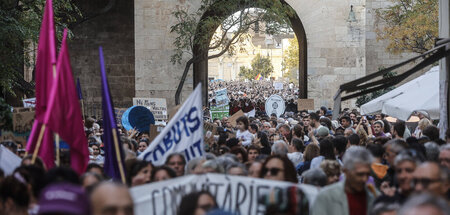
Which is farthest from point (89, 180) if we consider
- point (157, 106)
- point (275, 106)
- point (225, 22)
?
point (225, 22)

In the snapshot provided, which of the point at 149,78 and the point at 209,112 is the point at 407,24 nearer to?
the point at 209,112

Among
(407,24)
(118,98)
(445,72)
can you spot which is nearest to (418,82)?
(445,72)

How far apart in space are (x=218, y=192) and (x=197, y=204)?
891 millimetres

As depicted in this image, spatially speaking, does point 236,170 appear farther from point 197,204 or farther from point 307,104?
point 307,104

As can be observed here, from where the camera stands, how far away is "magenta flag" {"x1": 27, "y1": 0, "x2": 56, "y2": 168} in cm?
721

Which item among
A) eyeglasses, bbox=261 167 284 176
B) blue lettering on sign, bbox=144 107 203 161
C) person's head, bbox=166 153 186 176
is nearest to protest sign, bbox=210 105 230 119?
blue lettering on sign, bbox=144 107 203 161

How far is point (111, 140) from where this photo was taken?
22.5ft

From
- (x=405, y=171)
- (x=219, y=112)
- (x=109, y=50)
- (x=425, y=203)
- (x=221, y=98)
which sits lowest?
(x=219, y=112)

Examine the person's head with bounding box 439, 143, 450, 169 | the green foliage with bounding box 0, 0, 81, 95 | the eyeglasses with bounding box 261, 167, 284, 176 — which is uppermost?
the green foliage with bounding box 0, 0, 81, 95

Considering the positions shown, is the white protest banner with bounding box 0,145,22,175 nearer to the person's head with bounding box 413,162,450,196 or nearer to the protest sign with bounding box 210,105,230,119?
the person's head with bounding box 413,162,450,196

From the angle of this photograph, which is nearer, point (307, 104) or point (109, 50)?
point (307, 104)

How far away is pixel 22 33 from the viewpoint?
14.5 meters

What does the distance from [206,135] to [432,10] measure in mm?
13369

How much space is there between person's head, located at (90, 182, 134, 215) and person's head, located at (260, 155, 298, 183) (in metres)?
2.57
